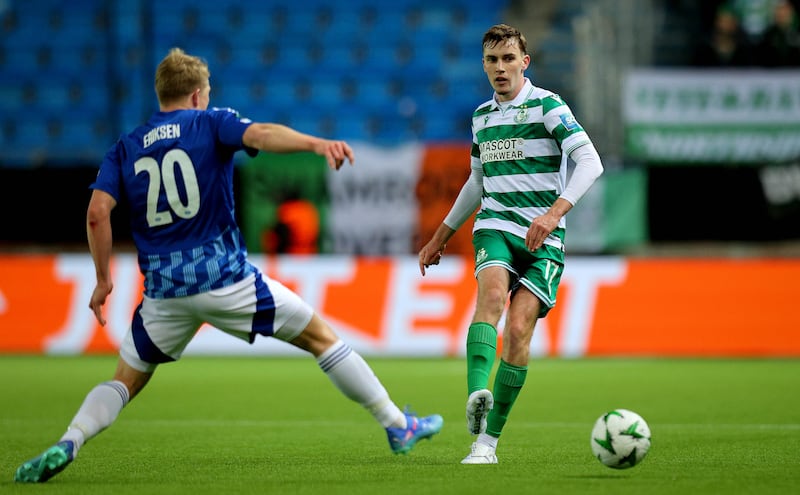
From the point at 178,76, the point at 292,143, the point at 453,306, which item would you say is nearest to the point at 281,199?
the point at 453,306

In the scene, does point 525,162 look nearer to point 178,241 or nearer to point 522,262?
point 522,262

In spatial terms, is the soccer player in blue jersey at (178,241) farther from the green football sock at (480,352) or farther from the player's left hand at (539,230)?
the player's left hand at (539,230)

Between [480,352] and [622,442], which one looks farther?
[480,352]

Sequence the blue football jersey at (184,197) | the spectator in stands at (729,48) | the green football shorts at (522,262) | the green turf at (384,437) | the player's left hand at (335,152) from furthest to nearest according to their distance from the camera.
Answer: the spectator in stands at (729,48) < the green football shorts at (522,262) < the blue football jersey at (184,197) < the green turf at (384,437) < the player's left hand at (335,152)

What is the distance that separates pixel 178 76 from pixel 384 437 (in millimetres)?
2663

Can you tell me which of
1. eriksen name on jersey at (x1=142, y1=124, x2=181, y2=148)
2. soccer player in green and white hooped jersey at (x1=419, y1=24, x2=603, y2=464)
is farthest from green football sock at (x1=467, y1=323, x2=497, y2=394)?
eriksen name on jersey at (x1=142, y1=124, x2=181, y2=148)

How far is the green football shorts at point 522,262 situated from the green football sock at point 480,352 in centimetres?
31

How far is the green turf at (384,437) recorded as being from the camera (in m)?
5.31

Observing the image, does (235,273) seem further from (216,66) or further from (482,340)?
(216,66)

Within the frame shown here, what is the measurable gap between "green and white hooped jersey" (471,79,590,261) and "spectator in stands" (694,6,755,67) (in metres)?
10.6

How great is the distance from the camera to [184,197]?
5473 millimetres

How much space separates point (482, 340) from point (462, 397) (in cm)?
388

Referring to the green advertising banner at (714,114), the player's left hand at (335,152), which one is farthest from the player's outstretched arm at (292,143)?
the green advertising banner at (714,114)

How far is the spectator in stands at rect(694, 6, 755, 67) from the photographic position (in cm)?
1609
